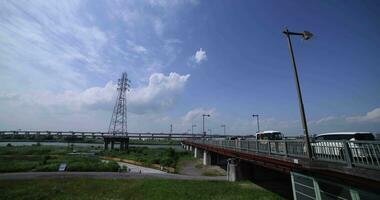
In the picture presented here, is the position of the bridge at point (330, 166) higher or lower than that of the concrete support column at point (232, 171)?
higher

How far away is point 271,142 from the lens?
15945 mm

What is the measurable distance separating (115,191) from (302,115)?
64.3 ft

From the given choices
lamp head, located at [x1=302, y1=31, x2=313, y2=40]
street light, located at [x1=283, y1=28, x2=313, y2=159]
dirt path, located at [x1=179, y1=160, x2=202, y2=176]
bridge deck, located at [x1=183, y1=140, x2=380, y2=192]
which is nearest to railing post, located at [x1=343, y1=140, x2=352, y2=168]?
bridge deck, located at [x1=183, y1=140, x2=380, y2=192]

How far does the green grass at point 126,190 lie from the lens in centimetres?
1875

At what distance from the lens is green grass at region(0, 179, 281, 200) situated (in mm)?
18750

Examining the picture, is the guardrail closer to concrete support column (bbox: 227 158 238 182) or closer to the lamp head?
the lamp head

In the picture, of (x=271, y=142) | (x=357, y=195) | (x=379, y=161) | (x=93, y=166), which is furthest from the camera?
(x=93, y=166)

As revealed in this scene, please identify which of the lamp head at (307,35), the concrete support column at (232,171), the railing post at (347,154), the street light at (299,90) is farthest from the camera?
the concrete support column at (232,171)

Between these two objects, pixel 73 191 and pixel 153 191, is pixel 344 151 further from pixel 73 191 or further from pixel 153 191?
pixel 73 191

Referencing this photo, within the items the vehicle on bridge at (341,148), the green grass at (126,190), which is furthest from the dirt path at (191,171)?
the vehicle on bridge at (341,148)

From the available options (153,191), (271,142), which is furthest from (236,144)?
(153,191)

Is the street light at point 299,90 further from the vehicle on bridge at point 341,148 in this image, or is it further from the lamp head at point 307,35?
the vehicle on bridge at point 341,148

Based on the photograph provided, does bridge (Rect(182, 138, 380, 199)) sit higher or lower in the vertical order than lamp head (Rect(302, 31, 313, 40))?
lower

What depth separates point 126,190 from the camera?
21.2 meters
